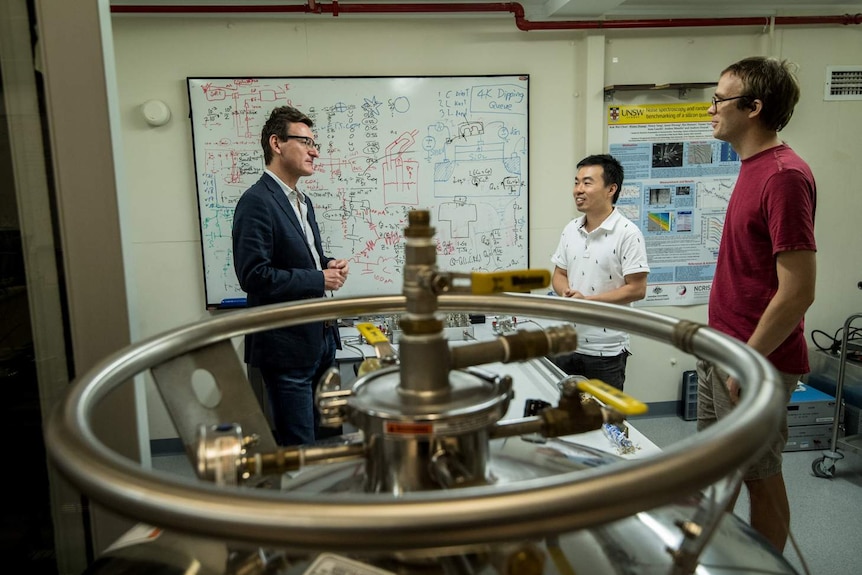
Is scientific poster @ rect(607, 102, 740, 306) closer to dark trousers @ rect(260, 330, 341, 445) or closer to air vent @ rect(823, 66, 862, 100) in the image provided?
air vent @ rect(823, 66, 862, 100)

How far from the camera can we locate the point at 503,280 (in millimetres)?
489

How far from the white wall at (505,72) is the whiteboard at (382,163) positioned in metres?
0.08

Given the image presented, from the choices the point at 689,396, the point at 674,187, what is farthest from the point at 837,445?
the point at 674,187

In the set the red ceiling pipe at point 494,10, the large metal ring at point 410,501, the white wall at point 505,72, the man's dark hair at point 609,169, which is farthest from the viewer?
the white wall at point 505,72

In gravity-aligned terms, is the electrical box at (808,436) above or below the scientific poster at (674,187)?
below

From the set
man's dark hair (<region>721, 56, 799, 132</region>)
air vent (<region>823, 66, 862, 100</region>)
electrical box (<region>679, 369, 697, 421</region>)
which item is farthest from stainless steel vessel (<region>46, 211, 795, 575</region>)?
air vent (<region>823, 66, 862, 100</region>)

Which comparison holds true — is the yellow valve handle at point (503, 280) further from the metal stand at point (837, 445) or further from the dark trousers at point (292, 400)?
Result: the metal stand at point (837, 445)

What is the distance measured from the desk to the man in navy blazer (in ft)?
0.82

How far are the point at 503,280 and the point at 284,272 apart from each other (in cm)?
164

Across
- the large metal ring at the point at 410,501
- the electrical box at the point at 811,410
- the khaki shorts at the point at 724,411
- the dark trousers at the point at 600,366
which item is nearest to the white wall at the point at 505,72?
the electrical box at the point at 811,410

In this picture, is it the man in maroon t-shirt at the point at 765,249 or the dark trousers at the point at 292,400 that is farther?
the dark trousers at the point at 292,400

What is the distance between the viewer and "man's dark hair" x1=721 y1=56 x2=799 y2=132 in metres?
1.61

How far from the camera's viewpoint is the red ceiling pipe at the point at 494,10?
277cm

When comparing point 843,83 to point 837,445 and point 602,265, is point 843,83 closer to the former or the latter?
point 837,445
